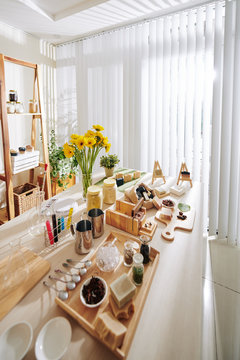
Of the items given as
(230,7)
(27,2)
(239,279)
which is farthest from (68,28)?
(239,279)

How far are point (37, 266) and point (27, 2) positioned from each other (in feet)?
8.58

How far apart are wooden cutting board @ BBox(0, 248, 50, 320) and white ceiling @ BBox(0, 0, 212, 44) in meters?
2.42

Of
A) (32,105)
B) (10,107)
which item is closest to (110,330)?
(10,107)

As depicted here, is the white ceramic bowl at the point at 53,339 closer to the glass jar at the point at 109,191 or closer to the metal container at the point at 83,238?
the metal container at the point at 83,238

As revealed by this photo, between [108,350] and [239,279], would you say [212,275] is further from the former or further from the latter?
[108,350]

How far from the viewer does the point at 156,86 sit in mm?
2670

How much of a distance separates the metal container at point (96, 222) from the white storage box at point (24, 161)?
6.08 ft

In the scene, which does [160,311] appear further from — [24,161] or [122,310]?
[24,161]

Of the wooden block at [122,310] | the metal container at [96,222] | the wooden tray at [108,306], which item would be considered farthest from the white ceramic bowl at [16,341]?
the metal container at [96,222]

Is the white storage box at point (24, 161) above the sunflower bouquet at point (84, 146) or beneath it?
beneath

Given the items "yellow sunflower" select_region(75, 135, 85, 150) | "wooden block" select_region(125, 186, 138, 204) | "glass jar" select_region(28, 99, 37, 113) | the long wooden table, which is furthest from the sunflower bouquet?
"glass jar" select_region(28, 99, 37, 113)

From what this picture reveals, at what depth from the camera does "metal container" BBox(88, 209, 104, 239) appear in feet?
3.64

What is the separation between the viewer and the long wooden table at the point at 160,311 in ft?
2.04

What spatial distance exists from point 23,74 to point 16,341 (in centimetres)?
337
